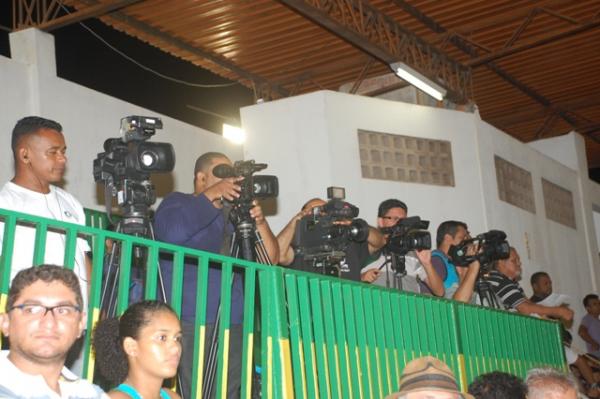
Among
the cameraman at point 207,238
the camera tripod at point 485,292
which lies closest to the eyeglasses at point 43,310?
the cameraman at point 207,238

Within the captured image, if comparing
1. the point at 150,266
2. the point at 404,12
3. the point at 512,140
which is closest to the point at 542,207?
the point at 512,140

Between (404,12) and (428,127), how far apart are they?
4.38 ft

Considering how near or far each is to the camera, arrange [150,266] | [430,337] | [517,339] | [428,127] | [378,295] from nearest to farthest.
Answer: [150,266] → [378,295] → [430,337] → [517,339] → [428,127]

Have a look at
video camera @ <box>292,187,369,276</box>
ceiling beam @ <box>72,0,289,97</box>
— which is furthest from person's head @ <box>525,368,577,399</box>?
ceiling beam @ <box>72,0,289,97</box>

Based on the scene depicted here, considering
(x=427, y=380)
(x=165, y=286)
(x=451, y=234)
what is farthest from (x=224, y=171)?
(x=451, y=234)

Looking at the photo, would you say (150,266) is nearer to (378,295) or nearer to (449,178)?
(378,295)

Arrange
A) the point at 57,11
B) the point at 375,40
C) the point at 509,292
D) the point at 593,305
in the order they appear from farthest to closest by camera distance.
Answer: the point at 593,305, the point at 375,40, the point at 57,11, the point at 509,292

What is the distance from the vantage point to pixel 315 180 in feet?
29.6

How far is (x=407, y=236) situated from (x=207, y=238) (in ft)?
4.72

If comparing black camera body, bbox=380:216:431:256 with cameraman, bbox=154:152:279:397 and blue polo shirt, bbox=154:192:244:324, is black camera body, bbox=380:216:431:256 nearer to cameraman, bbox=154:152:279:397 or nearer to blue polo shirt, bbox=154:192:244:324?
cameraman, bbox=154:152:279:397

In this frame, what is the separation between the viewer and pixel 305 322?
3.98 meters

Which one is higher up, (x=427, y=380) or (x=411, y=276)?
(x=411, y=276)

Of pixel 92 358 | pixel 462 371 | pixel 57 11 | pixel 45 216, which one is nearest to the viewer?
pixel 92 358

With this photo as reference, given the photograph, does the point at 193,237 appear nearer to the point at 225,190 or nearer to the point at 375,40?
the point at 225,190
